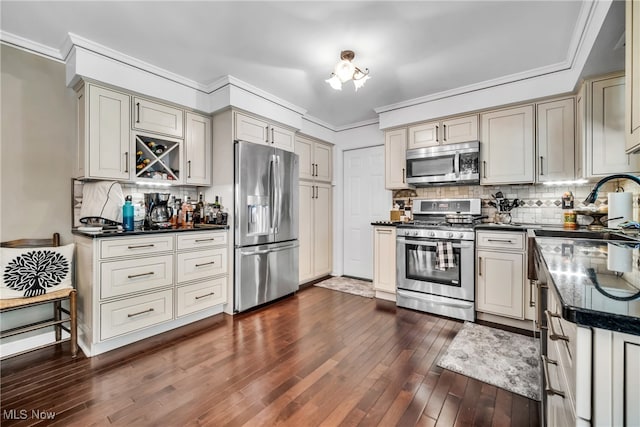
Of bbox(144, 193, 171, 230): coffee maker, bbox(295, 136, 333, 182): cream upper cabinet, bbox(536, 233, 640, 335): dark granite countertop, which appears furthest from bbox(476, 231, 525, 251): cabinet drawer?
bbox(144, 193, 171, 230): coffee maker

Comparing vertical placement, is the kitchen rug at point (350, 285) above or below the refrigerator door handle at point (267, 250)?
below

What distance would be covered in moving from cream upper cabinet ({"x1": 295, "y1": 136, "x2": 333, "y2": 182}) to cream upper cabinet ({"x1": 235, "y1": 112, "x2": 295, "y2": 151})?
37 centimetres

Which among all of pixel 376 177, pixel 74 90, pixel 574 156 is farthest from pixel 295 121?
pixel 574 156

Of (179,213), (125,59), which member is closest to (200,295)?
(179,213)

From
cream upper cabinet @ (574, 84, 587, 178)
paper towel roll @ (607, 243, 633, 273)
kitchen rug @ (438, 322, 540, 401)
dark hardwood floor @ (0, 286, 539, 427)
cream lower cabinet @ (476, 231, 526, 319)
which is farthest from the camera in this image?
cream lower cabinet @ (476, 231, 526, 319)

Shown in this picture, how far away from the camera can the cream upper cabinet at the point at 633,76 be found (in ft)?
4.38

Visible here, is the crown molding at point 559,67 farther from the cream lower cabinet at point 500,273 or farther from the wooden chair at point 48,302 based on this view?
the wooden chair at point 48,302

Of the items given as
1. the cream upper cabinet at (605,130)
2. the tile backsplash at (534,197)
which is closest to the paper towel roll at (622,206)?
the cream upper cabinet at (605,130)

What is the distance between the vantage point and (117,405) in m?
1.66

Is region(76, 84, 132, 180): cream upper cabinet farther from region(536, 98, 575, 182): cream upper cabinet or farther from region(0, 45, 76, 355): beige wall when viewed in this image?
region(536, 98, 575, 182): cream upper cabinet

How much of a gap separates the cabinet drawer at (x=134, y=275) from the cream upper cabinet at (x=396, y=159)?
2809 millimetres

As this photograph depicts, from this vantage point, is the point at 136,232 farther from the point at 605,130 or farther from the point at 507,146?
the point at 605,130

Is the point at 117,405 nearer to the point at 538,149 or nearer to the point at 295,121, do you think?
the point at 295,121

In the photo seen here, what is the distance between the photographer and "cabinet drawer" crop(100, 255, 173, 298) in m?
2.26
